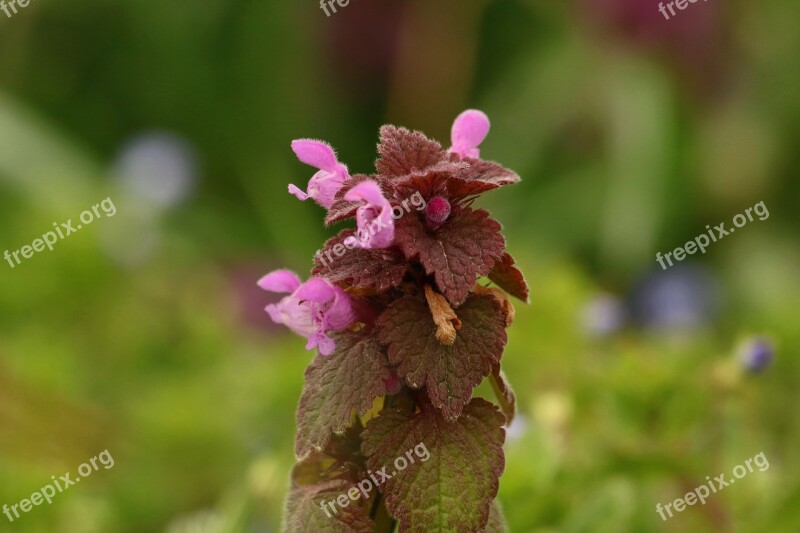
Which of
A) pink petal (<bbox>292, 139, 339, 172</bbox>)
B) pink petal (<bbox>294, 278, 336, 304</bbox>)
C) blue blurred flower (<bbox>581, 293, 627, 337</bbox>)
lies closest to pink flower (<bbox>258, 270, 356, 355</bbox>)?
pink petal (<bbox>294, 278, 336, 304</bbox>)

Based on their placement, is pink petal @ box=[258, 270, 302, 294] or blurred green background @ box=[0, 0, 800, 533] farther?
blurred green background @ box=[0, 0, 800, 533]

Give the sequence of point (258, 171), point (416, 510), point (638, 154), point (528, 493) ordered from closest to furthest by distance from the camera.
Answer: point (416, 510)
point (528, 493)
point (638, 154)
point (258, 171)

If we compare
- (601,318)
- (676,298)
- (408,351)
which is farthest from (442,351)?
(676,298)

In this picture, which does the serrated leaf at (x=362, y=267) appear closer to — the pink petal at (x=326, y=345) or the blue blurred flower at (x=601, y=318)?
the pink petal at (x=326, y=345)

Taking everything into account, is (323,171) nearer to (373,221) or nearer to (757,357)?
(373,221)

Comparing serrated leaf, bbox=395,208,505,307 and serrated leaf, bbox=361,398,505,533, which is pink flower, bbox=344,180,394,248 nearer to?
serrated leaf, bbox=395,208,505,307

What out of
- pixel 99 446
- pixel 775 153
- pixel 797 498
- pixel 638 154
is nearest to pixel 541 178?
pixel 638 154

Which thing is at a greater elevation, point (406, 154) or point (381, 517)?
point (406, 154)

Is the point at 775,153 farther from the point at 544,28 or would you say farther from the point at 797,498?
the point at 797,498
